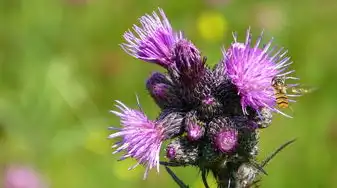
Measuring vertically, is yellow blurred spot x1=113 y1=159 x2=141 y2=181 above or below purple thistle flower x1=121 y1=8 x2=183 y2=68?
above

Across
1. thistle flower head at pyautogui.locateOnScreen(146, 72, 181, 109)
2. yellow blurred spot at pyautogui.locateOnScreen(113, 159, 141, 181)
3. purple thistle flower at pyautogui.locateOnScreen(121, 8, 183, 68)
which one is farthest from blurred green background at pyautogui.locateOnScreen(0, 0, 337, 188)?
purple thistle flower at pyautogui.locateOnScreen(121, 8, 183, 68)

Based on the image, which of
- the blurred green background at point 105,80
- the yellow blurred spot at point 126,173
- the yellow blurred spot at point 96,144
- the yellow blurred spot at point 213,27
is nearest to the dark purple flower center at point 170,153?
the blurred green background at point 105,80

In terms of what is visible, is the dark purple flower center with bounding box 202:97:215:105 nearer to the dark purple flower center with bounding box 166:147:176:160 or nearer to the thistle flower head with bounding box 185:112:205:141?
the thistle flower head with bounding box 185:112:205:141

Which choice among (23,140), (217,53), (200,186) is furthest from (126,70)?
(200,186)

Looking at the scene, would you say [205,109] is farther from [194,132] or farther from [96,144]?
[96,144]

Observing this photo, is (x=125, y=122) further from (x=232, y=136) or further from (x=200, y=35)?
(x=200, y=35)

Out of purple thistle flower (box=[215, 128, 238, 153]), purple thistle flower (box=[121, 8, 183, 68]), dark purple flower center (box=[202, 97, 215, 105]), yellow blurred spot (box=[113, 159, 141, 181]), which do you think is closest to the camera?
→ purple thistle flower (box=[215, 128, 238, 153])

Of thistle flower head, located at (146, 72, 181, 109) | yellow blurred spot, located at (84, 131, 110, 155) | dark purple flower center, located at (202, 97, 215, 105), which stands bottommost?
dark purple flower center, located at (202, 97, 215, 105)

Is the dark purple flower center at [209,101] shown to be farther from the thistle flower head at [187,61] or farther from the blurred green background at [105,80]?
the blurred green background at [105,80]
